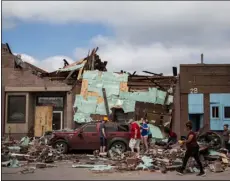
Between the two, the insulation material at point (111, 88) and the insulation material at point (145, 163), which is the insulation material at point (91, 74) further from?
the insulation material at point (145, 163)

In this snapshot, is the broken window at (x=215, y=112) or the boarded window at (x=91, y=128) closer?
the boarded window at (x=91, y=128)

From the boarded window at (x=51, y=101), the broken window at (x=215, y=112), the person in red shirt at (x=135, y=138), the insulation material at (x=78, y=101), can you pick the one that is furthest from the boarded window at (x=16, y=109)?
the broken window at (x=215, y=112)

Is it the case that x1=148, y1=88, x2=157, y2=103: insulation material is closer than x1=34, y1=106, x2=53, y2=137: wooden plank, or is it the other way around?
x1=148, y1=88, x2=157, y2=103: insulation material

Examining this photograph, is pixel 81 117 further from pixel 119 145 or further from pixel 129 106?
pixel 119 145

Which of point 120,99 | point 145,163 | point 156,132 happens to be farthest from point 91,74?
point 145,163

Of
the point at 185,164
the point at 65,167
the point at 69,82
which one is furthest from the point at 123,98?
the point at 185,164

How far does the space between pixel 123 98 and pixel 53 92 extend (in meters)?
4.87

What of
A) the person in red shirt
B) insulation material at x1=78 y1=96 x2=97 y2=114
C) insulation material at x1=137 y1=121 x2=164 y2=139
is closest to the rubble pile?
the person in red shirt

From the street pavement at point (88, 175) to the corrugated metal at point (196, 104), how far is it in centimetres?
1094

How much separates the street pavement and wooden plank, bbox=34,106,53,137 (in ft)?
38.9

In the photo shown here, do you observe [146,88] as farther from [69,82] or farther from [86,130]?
[86,130]

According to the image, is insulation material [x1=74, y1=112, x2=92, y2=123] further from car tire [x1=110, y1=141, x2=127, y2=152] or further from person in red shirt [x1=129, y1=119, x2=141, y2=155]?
person in red shirt [x1=129, y1=119, x2=141, y2=155]

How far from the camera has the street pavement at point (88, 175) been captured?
39.9 feet

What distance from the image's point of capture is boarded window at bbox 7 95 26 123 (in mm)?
26109
